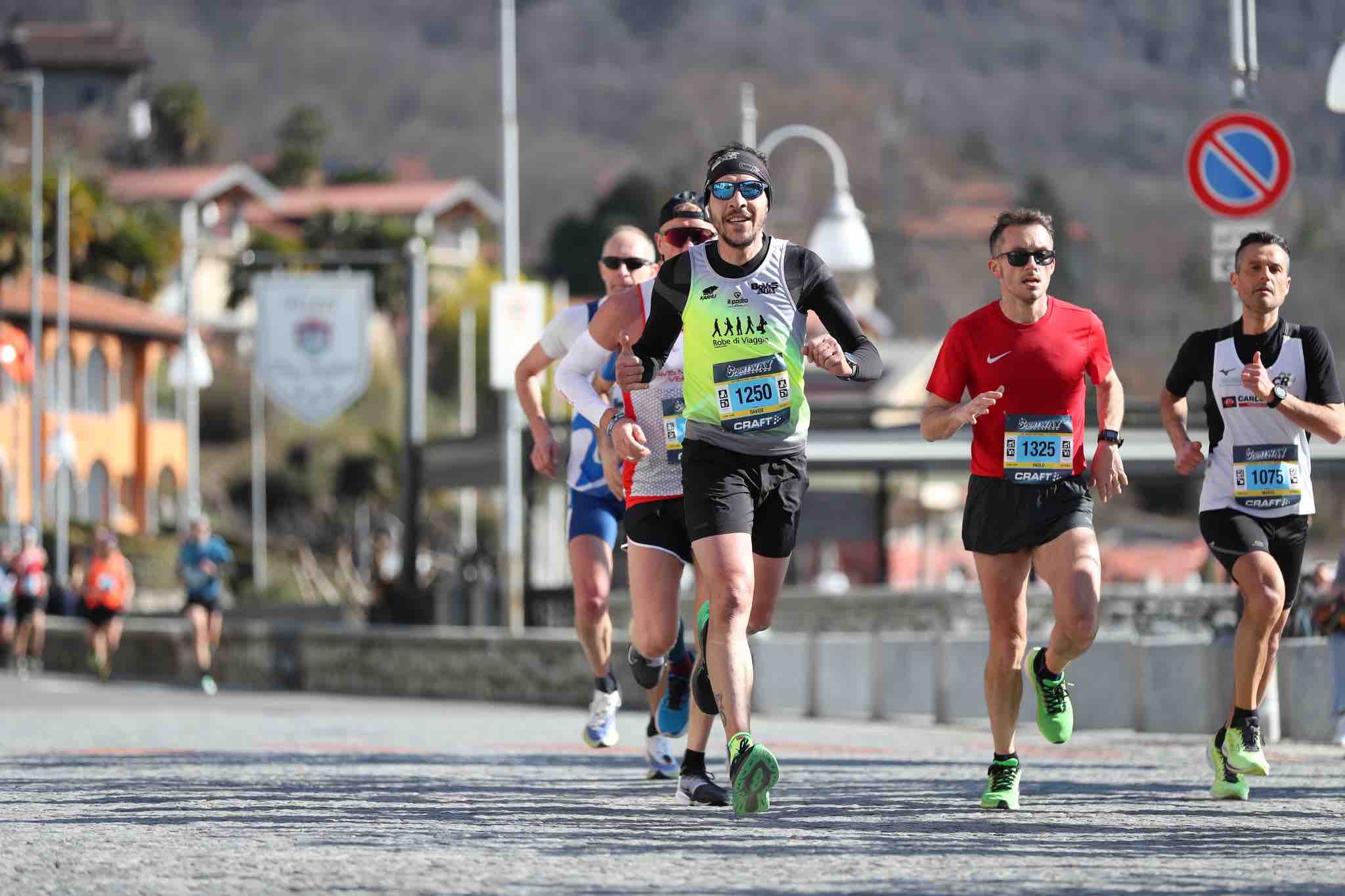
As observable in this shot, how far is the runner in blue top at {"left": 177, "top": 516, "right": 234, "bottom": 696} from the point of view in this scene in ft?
81.8

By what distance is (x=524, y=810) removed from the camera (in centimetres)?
861

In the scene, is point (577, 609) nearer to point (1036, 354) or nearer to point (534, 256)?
point (1036, 354)

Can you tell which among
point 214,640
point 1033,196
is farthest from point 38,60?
point 214,640

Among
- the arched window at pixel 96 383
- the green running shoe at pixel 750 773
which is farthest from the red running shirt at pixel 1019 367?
the arched window at pixel 96 383

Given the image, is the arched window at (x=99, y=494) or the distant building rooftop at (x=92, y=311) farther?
the arched window at (x=99, y=494)

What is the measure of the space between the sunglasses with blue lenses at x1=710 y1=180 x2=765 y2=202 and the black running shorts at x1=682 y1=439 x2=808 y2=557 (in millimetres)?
772

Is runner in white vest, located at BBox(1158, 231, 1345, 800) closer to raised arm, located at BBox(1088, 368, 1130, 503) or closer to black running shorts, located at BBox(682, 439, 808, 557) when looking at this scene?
raised arm, located at BBox(1088, 368, 1130, 503)

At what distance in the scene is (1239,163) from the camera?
45.7ft

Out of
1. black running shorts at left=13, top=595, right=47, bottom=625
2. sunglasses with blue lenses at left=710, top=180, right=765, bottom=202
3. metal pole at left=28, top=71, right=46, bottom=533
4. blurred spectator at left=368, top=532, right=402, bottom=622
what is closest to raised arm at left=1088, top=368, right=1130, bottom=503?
sunglasses with blue lenses at left=710, top=180, right=765, bottom=202

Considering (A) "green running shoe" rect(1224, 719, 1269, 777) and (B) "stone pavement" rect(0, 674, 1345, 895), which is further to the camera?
(A) "green running shoe" rect(1224, 719, 1269, 777)

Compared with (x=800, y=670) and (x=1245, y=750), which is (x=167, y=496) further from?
(x=1245, y=750)

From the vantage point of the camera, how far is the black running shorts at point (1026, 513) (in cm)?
860

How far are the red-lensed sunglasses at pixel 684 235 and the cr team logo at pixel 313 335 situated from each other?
25.4 m

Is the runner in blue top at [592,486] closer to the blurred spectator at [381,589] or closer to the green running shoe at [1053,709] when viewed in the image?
the green running shoe at [1053,709]
